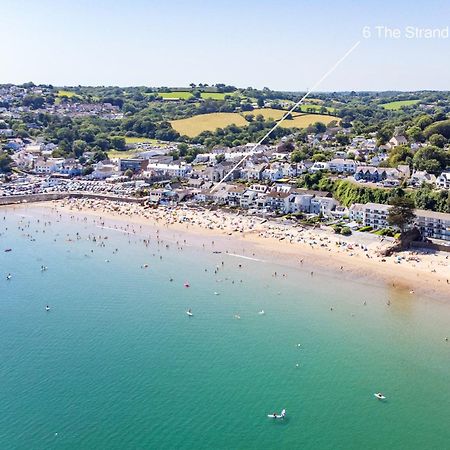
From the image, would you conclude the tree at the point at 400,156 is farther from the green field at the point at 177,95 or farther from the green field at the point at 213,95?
the green field at the point at 177,95

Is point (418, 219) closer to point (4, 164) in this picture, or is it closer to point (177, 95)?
point (4, 164)

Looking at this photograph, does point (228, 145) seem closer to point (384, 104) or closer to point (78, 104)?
point (78, 104)

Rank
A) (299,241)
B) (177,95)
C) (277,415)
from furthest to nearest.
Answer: (177,95), (299,241), (277,415)

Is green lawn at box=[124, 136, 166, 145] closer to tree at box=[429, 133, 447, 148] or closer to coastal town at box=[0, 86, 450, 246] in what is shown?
coastal town at box=[0, 86, 450, 246]

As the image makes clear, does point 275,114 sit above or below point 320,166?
above

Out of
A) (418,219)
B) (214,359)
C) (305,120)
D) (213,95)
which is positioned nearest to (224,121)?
(305,120)

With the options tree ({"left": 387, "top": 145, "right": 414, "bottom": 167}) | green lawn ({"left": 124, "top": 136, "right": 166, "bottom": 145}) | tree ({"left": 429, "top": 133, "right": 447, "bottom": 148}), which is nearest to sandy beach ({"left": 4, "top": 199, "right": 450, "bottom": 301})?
tree ({"left": 387, "top": 145, "right": 414, "bottom": 167})

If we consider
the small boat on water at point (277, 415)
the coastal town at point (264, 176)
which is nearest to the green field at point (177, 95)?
the coastal town at point (264, 176)
